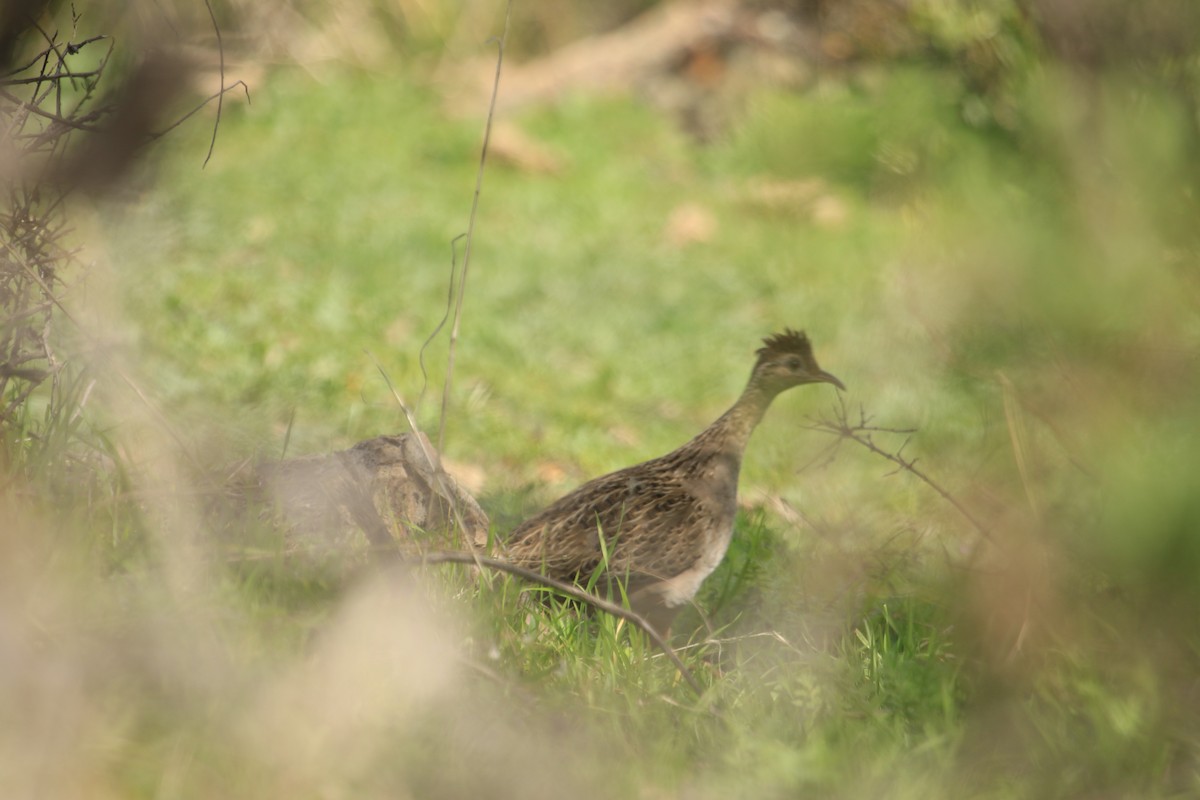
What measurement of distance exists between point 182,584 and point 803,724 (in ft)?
5.20

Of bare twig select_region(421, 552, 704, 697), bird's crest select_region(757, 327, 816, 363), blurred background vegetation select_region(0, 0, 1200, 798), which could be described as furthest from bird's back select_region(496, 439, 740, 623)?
bare twig select_region(421, 552, 704, 697)

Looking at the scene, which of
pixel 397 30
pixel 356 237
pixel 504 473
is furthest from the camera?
pixel 397 30

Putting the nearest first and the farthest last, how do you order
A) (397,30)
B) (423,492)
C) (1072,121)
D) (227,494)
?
(1072,121) → (227,494) → (423,492) → (397,30)

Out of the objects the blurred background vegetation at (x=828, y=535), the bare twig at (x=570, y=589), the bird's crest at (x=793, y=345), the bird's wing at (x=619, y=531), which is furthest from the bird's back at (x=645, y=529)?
the bare twig at (x=570, y=589)

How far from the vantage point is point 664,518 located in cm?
471

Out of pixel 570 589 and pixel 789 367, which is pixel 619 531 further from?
pixel 789 367

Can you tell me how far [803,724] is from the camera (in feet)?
11.6

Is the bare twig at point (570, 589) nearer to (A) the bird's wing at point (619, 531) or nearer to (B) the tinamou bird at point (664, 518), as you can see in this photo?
(B) the tinamou bird at point (664, 518)

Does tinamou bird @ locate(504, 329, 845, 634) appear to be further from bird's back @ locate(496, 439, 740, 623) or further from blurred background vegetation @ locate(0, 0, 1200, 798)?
blurred background vegetation @ locate(0, 0, 1200, 798)

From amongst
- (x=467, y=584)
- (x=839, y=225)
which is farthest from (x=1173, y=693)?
(x=467, y=584)

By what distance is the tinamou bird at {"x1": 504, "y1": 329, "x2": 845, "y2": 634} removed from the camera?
4.59 meters

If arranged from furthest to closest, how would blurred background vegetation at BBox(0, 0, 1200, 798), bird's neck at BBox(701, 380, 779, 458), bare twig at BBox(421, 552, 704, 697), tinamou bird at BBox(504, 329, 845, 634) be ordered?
1. bird's neck at BBox(701, 380, 779, 458)
2. tinamou bird at BBox(504, 329, 845, 634)
3. bare twig at BBox(421, 552, 704, 697)
4. blurred background vegetation at BBox(0, 0, 1200, 798)

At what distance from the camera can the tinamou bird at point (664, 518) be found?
15.1 ft

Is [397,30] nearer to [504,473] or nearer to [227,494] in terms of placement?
[504,473]
